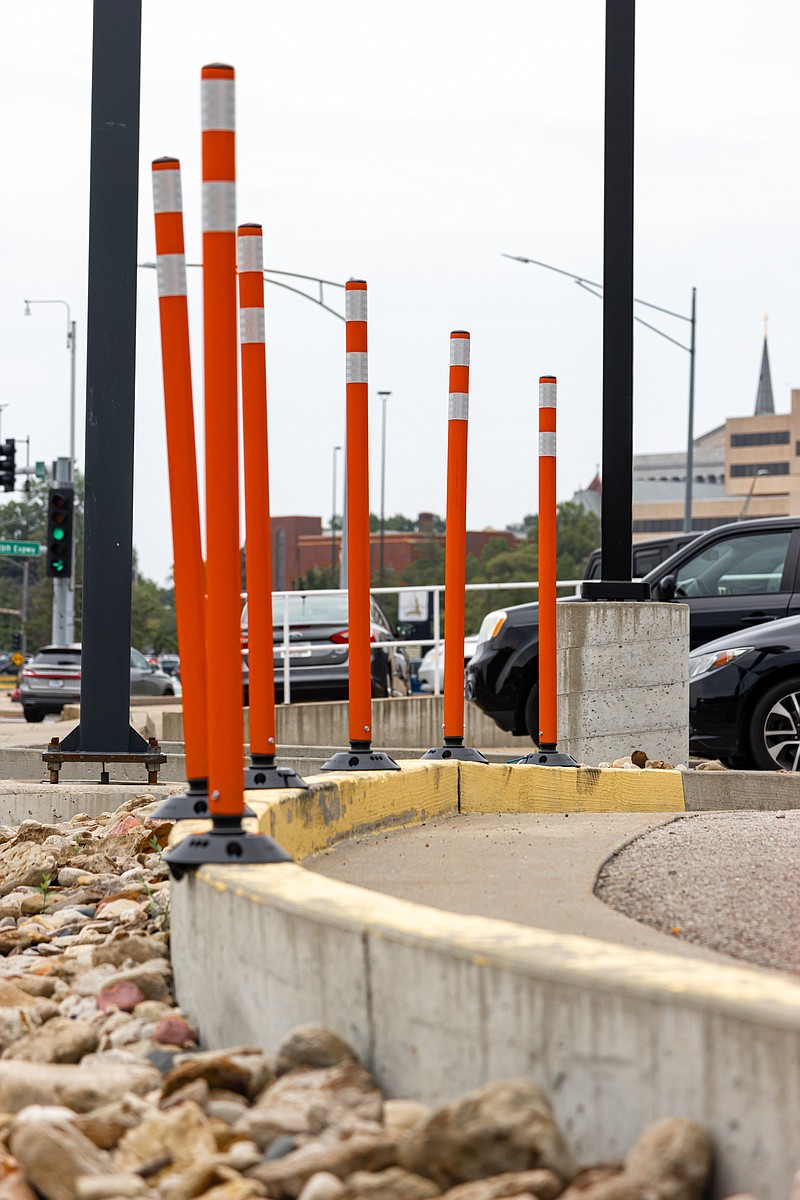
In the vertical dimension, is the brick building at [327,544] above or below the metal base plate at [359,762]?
above

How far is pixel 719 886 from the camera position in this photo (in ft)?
14.3

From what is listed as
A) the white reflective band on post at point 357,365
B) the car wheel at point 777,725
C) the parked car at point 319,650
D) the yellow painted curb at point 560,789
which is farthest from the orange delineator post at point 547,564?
the parked car at point 319,650

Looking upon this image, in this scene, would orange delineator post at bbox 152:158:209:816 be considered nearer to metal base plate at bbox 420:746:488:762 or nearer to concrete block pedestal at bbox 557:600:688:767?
metal base plate at bbox 420:746:488:762

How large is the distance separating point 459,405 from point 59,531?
74.5ft

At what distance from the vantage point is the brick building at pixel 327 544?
12388cm

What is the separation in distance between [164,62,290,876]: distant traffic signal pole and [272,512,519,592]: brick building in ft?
363

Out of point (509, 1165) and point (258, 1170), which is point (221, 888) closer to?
point (258, 1170)

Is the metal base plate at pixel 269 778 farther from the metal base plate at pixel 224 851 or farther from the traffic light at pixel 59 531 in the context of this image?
the traffic light at pixel 59 531

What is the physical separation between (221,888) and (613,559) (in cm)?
621

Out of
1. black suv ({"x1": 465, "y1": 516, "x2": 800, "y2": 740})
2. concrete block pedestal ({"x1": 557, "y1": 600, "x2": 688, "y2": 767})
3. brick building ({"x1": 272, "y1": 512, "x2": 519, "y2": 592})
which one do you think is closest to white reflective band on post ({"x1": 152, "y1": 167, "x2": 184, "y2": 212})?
concrete block pedestal ({"x1": 557, "y1": 600, "x2": 688, "y2": 767})

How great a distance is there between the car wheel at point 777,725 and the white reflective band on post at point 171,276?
21.0 feet

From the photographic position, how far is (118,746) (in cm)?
896

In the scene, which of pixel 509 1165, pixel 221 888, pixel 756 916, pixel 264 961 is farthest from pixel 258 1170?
pixel 756 916

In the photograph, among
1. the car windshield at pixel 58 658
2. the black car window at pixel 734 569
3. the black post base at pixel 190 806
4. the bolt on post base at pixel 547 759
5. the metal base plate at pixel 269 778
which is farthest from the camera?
the car windshield at pixel 58 658
